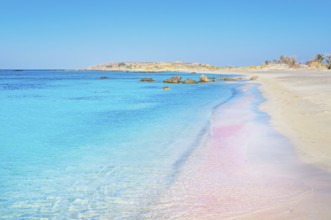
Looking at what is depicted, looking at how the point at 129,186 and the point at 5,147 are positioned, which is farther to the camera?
the point at 5,147

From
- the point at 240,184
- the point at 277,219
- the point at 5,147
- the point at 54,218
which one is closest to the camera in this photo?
the point at 277,219

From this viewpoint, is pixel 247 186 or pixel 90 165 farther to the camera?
pixel 90 165

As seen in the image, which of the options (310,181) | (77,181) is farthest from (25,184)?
(310,181)

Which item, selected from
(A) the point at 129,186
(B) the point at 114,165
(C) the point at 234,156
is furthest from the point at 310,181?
(B) the point at 114,165

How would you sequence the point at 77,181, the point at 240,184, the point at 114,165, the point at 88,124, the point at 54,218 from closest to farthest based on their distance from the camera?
the point at 54,218 < the point at 240,184 < the point at 77,181 < the point at 114,165 < the point at 88,124

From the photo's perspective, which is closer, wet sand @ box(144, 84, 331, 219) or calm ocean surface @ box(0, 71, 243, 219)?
wet sand @ box(144, 84, 331, 219)

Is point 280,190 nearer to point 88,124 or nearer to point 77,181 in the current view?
point 77,181

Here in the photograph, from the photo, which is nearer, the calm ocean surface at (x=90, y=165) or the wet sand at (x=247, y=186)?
the wet sand at (x=247, y=186)

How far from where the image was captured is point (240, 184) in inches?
226

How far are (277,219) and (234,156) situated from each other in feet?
11.2

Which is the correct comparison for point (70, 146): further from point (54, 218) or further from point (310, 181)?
point (310, 181)

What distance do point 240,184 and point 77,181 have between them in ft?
10.2

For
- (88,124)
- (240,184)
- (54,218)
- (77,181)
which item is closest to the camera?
(54,218)

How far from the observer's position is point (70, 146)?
9344 mm
